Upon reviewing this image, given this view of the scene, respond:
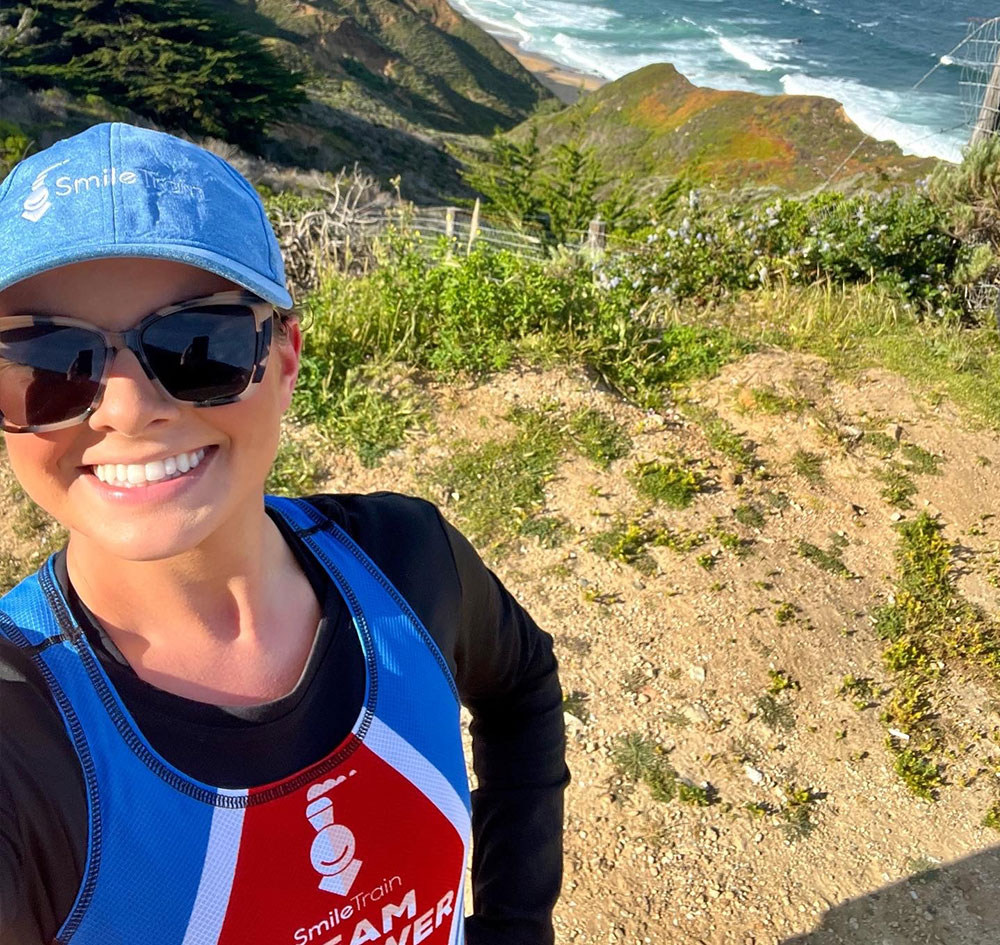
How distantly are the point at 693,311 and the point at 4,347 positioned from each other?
6037mm

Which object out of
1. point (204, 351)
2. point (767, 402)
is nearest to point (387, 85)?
point (767, 402)

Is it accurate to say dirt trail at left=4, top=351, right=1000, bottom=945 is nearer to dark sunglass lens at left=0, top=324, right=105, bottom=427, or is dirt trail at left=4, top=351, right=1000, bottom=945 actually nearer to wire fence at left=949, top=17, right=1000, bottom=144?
dark sunglass lens at left=0, top=324, right=105, bottom=427

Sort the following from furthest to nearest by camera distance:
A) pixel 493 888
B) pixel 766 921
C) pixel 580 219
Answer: pixel 580 219, pixel 766 921, pixel 493 888

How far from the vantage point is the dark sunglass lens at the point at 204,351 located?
1.03 m

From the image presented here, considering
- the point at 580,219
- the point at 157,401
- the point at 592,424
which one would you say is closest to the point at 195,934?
the point at 157,401

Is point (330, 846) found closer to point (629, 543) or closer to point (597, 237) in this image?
point (629, 543)

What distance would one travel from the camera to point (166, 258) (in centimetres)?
98

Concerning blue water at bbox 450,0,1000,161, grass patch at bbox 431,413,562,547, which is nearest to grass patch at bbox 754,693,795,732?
grass patch at bbox 431,413,562,547

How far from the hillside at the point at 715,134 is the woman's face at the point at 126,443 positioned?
97.0ft

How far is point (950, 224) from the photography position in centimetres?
702

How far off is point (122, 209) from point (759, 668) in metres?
3.59

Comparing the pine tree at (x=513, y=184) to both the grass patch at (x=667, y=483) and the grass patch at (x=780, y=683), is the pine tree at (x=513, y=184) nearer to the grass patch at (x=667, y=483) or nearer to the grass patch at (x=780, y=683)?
the grass patch at (x=667, y=483)

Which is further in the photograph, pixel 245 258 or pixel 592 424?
Answer: pixel 592 424

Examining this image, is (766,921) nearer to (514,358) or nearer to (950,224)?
(514,358)
